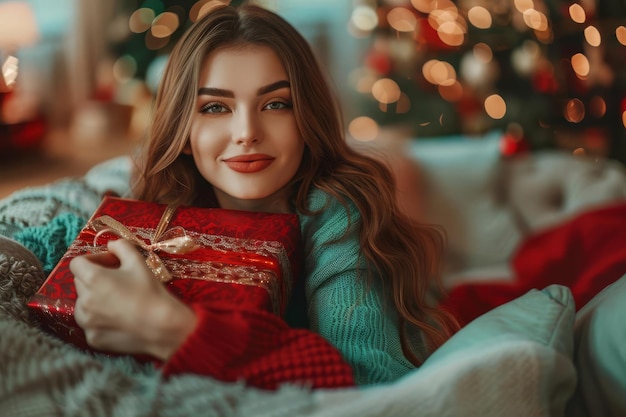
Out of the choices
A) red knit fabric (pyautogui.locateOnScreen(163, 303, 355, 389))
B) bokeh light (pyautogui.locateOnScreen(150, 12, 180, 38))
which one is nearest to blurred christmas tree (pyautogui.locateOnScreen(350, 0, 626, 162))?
bokeh light (pyautogui.locateOnScreen(150, 12, 180, 38))

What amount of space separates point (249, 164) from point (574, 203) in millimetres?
1332

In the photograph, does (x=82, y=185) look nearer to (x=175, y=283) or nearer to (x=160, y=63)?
(x=175, y=283)

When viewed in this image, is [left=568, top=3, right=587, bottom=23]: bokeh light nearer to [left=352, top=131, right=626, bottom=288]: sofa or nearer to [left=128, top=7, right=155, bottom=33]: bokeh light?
[left=352, top=131, right=626, bottom=288]: sofa

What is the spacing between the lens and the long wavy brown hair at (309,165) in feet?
3.29

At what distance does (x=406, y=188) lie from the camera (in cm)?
204

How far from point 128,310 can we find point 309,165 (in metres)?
0.44

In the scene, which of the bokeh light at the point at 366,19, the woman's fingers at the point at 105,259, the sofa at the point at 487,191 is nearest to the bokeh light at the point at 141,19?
the bokeh light at the point at 366,19

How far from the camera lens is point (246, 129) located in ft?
3.17

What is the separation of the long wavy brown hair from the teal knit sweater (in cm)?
2

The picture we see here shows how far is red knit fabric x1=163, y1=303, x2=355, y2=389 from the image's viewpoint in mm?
710

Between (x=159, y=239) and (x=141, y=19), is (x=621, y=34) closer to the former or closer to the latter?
(x=159, y=239)

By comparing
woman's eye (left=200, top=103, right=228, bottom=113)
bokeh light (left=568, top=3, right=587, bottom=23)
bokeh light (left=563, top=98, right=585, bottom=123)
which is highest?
bokeh light (left=568, top=3, right=587, bottom=23)

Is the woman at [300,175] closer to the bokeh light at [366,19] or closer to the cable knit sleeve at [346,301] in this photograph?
the cable knit sleeve at [346,301]

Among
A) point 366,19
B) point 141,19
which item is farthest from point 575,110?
point 141,19
